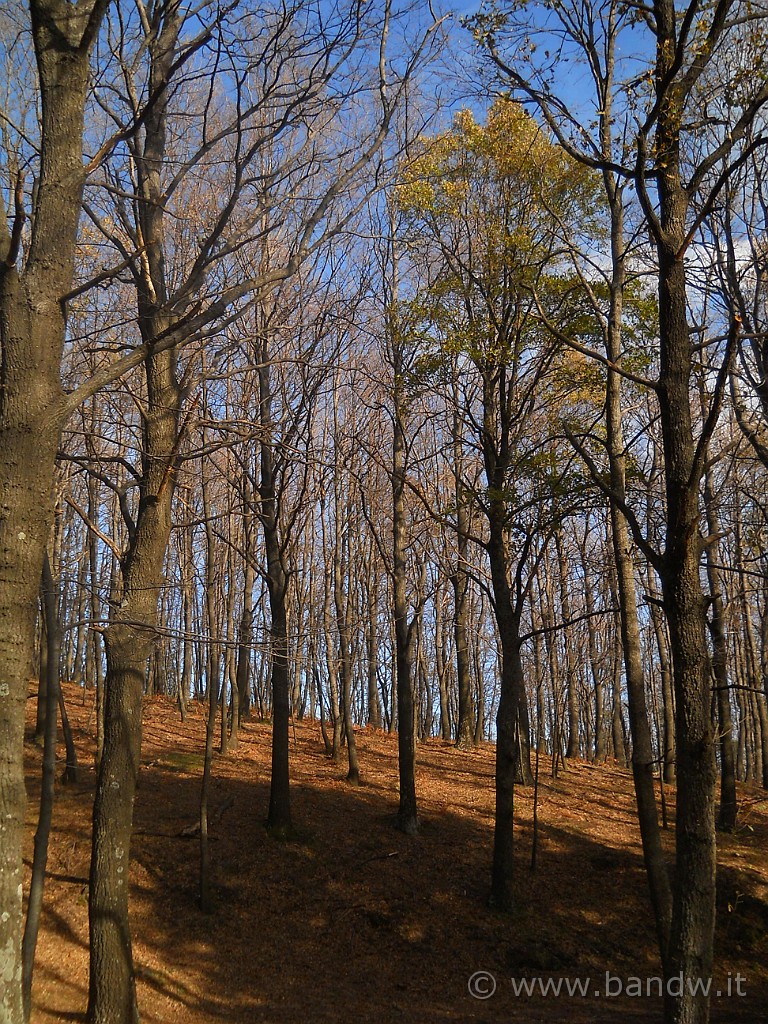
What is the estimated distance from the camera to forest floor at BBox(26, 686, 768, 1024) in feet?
28.6

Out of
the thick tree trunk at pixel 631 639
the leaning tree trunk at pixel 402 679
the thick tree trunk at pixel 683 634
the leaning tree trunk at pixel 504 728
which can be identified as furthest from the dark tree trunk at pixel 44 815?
the leaning tree trunk at pixel 402 679

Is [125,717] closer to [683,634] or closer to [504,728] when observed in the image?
[683,634]

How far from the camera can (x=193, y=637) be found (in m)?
5.82

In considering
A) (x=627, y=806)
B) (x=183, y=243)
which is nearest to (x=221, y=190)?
(x=183, y=243)

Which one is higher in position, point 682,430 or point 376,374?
point 376,374

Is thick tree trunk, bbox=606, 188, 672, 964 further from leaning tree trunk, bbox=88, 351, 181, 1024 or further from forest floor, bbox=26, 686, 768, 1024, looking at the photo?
leaning tree trunk, bbox=88, 351, 181, 1024

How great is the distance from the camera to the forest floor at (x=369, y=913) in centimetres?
873

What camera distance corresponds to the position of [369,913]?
426 inches

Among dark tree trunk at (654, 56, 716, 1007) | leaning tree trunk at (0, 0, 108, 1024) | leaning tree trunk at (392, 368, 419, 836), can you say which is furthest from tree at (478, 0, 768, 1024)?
leaning tree trunk at (392, 368, 419, 836)

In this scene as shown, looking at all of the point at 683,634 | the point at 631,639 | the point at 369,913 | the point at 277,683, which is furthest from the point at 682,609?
the point at 277,683

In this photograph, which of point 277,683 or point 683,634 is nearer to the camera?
point 683,634

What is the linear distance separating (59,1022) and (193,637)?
4140 mm

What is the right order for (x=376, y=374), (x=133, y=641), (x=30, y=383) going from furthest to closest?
(x=376, y=374) → (x=133, y=641) → (x=30, y=383)

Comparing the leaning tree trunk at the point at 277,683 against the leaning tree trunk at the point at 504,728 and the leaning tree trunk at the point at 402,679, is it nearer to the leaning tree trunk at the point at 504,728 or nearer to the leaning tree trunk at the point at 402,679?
the leaning tree trunk at the point at 402,679
